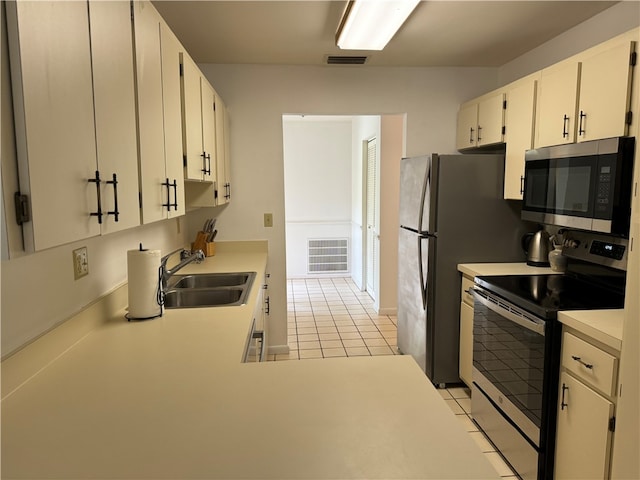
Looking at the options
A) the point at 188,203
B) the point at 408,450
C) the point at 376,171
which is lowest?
the point at 408,450

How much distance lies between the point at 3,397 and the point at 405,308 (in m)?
2.83

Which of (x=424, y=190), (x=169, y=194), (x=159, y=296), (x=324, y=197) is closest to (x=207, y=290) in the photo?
(x=159, y=296)

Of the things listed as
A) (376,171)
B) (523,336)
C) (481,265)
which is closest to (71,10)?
(523,336)

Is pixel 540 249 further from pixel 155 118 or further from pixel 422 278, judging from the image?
pixel 155 118

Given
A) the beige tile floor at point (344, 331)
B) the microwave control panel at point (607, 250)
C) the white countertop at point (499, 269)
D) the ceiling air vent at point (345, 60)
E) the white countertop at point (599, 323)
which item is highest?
the ceiling air vent at point (345, 60)

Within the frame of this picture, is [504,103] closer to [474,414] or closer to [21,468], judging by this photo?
[474,414]

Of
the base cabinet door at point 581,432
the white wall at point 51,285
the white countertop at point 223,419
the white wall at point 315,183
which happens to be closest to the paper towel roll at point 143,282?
the white wall at point 51,285

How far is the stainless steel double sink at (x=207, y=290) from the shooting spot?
2418 millimetres

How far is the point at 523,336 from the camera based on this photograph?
83.8 inches

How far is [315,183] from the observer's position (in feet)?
21.8

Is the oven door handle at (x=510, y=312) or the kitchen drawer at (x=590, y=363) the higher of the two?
the oven door handle at (x=510, y=312)

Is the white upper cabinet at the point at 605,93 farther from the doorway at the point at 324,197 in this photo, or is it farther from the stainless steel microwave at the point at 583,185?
the doorway at the point at 324,197

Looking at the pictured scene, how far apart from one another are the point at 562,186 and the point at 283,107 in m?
2.18

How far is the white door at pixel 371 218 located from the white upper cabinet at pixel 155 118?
3.27m
